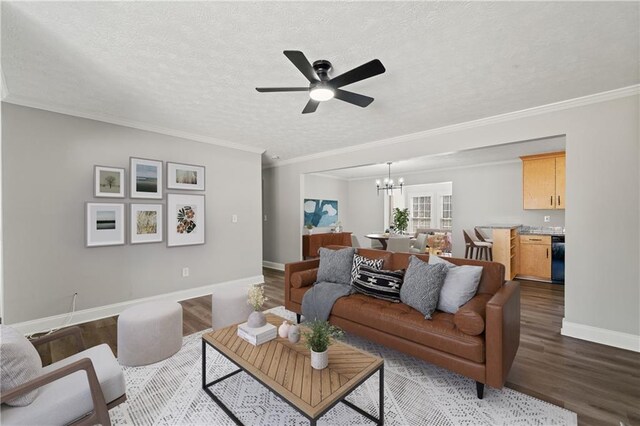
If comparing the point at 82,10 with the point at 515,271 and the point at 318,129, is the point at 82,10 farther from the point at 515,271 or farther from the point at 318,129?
the point at 515,271

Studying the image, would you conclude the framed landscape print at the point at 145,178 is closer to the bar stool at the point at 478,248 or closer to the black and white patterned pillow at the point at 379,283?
the black and white patterned pillow at the point at 379,283

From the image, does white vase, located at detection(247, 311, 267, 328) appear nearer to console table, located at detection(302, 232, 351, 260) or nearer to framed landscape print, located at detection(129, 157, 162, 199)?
framed landscape print, located at detection(129, 157, 162, 199)

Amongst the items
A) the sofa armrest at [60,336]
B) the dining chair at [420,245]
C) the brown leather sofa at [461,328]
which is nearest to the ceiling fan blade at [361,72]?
the brown leather sofa at [461,328]

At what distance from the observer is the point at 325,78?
90.4 inches

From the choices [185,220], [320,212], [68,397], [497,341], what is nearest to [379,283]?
[497,341]

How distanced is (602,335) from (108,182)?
603 cm

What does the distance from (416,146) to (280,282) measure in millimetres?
3437

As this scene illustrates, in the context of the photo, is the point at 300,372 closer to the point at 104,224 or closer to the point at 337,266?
the point at 337,266

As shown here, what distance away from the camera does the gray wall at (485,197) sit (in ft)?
20.0

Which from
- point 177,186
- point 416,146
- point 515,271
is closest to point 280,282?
point 177,186

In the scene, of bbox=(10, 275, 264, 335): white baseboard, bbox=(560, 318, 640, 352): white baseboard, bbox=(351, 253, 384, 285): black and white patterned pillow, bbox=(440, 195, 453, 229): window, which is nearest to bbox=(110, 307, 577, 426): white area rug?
bbox=(351, 253, 384, 285): black and white patterned pillow

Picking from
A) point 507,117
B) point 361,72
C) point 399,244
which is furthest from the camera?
point 399,244

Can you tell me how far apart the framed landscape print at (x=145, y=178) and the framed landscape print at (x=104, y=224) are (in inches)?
12.0

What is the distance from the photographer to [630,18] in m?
1.75
